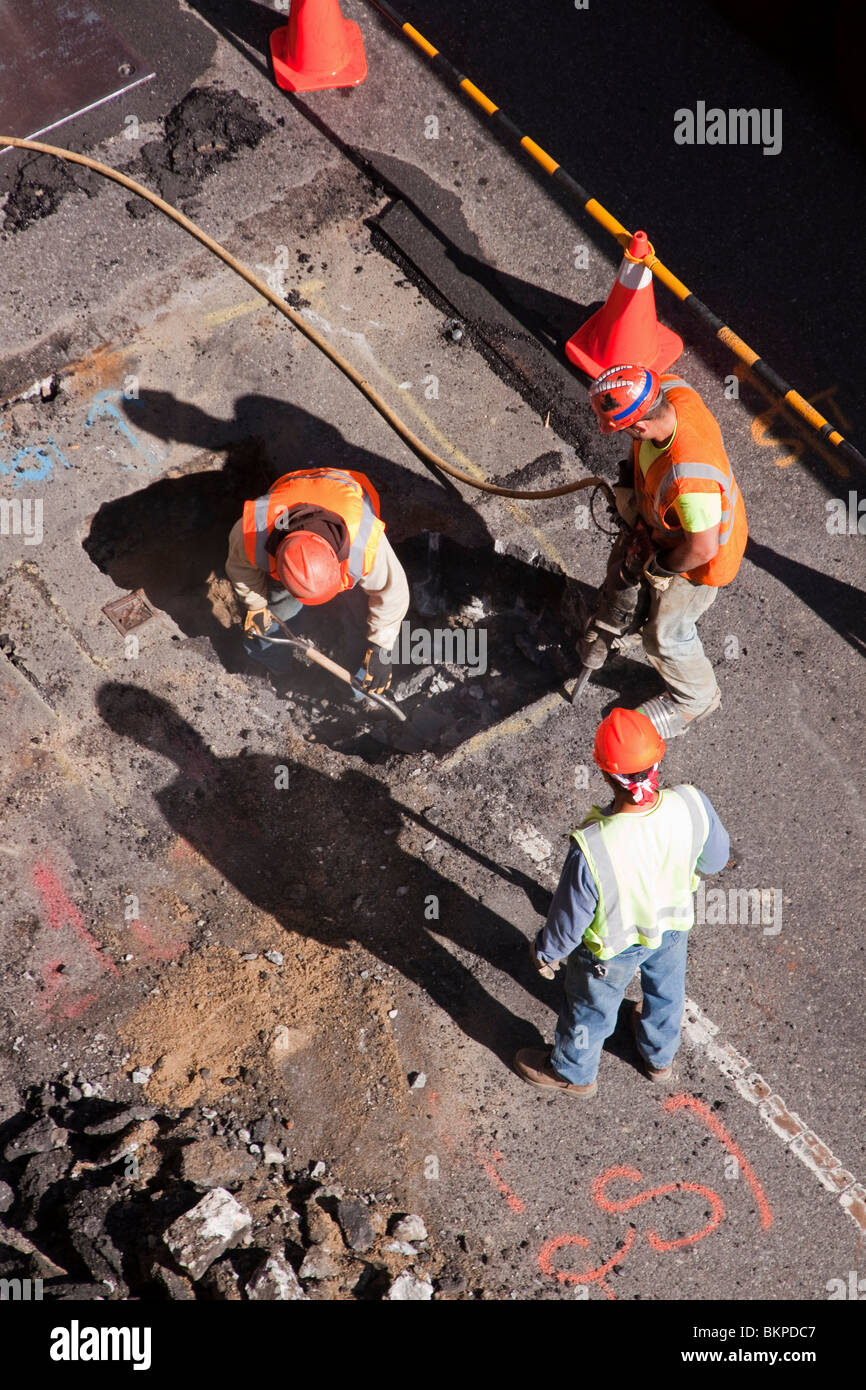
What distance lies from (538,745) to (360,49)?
5.18 meters

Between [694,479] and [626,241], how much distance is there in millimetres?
2460

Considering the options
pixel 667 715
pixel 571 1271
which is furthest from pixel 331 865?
pixel 571 1271

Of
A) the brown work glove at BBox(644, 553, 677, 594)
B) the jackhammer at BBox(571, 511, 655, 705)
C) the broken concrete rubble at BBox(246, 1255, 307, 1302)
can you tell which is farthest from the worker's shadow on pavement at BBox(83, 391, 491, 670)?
the broken concrete rubble at BBox(246, 1255, 307, 1302)

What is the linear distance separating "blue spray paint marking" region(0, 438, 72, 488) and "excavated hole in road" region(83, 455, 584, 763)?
41 cm

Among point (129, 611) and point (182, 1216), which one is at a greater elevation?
point (129, 611)

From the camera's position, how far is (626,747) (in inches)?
177

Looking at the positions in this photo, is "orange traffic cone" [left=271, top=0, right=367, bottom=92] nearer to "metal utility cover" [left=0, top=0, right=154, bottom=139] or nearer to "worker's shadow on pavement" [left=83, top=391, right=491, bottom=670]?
"metal utility cover" [left=0, top=0, right=154, bottom=139]

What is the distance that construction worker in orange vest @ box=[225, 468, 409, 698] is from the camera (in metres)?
5.05

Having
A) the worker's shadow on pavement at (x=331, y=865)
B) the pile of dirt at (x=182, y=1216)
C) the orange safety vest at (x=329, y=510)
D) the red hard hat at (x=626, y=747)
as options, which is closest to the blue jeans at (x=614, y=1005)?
the worker's shadow on pavement at (x=331, y=865)

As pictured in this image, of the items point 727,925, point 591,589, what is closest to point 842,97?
point 591,589

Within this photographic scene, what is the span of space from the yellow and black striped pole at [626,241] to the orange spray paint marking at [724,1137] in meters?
4.03

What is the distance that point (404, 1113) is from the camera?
17.5 ft

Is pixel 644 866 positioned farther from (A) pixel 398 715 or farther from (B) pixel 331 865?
(A) pixel 398 715

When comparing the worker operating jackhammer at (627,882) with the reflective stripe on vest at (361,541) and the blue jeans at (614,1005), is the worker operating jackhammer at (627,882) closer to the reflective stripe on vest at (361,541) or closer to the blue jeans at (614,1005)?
the blue jeans at (614,1005)
